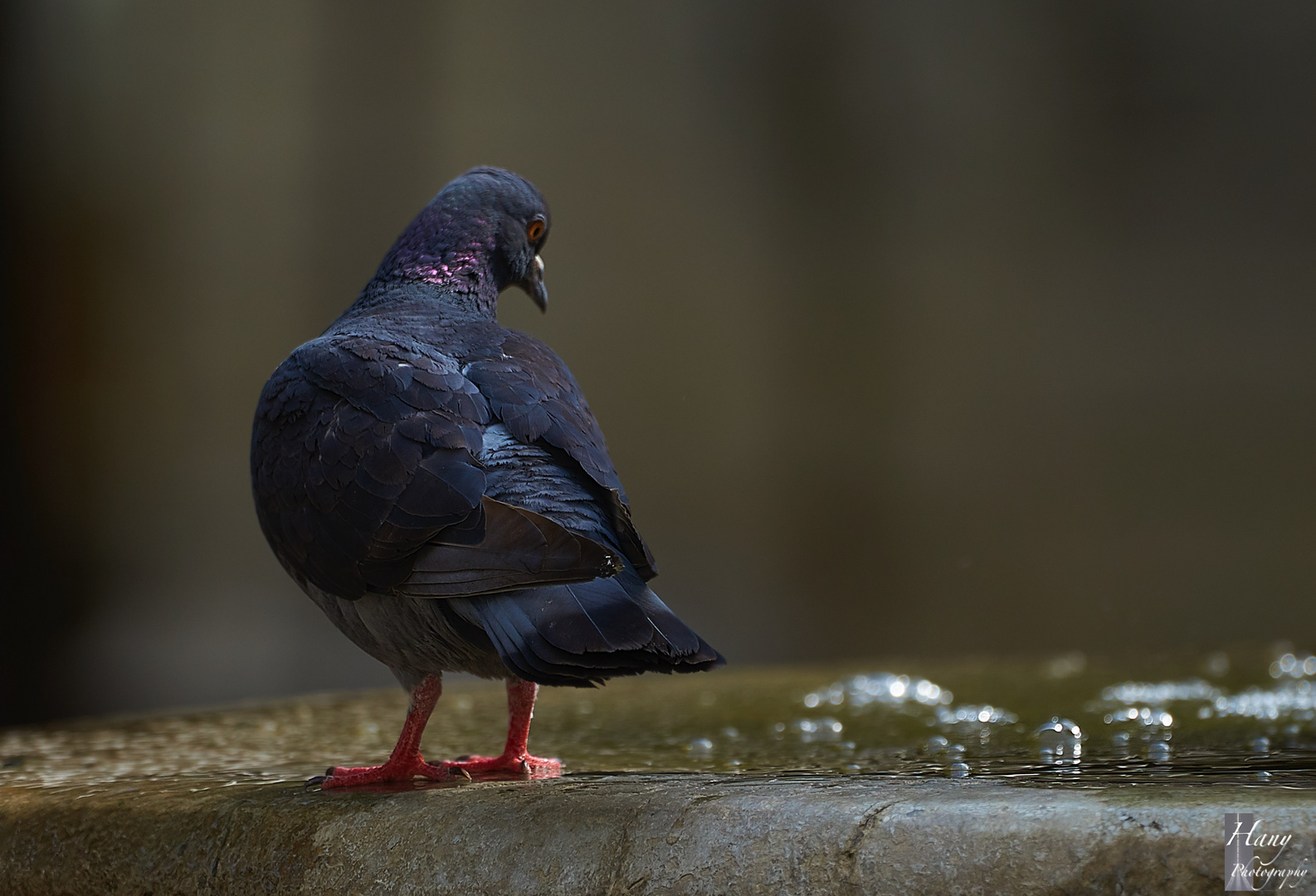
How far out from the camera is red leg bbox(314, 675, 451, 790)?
233 cm

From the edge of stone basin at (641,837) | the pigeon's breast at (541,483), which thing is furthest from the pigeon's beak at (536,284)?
the edge of stone basin at (641,837)

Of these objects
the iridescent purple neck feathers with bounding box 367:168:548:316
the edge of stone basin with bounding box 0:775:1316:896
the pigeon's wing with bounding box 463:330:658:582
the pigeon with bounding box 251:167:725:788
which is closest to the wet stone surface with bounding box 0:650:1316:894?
the edge of stone basin with bounding box 0:775:1316:896

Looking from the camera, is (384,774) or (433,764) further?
(433,764)

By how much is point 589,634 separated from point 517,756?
2.40ft

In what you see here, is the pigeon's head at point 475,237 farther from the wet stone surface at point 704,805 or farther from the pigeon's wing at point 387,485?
the wet stone surface at point 704,805

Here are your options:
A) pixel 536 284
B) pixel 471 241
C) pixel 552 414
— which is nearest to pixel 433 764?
pixel 552 414

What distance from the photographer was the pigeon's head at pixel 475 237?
3.05 metres

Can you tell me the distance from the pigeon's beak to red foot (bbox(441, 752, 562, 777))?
128cm

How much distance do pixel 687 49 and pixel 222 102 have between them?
9.07 ft

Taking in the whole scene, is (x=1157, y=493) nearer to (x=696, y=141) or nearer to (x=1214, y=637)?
(x=1214, y=637)

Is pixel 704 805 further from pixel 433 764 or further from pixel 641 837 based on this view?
pixel 433 764

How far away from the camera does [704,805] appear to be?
1.85 meters

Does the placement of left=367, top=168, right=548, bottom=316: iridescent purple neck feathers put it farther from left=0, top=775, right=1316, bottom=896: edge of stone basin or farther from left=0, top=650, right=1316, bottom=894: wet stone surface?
left=0, top=775, right=1316, bottom=896: edge of stone basin

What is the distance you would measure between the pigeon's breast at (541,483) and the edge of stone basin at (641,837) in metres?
0.45
